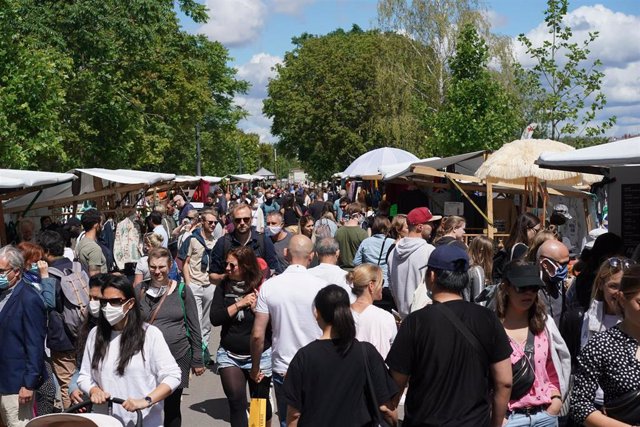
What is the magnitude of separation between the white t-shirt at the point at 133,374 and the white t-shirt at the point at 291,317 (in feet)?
3.63

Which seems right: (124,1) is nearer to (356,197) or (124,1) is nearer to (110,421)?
(356,197)

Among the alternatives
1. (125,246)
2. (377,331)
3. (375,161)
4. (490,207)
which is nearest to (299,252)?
(377,331)

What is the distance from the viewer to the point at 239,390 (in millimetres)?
6992

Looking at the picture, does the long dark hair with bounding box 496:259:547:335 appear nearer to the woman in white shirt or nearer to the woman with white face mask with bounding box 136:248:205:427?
the woman in white shirt

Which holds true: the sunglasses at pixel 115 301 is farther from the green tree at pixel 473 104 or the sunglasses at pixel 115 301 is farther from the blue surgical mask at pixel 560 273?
the green tree at pixel 473 104

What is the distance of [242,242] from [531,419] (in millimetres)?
4241

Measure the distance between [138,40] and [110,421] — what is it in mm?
23531

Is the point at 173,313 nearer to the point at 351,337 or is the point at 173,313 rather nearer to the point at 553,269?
the point at 351,337

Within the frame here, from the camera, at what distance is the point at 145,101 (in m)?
37.4

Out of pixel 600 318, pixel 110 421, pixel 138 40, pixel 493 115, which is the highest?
pixel 138 40

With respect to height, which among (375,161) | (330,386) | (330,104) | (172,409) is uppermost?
(330,104)

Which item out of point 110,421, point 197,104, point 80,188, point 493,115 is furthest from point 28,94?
point 197,104

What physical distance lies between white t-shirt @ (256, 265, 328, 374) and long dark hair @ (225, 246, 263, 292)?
693mm

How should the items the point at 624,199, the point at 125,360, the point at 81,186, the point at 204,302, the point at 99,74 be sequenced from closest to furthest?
the point at 125,360 < the point at 624,199 < the point at 204,302 < the point at 81,186 < the point at 99,74
